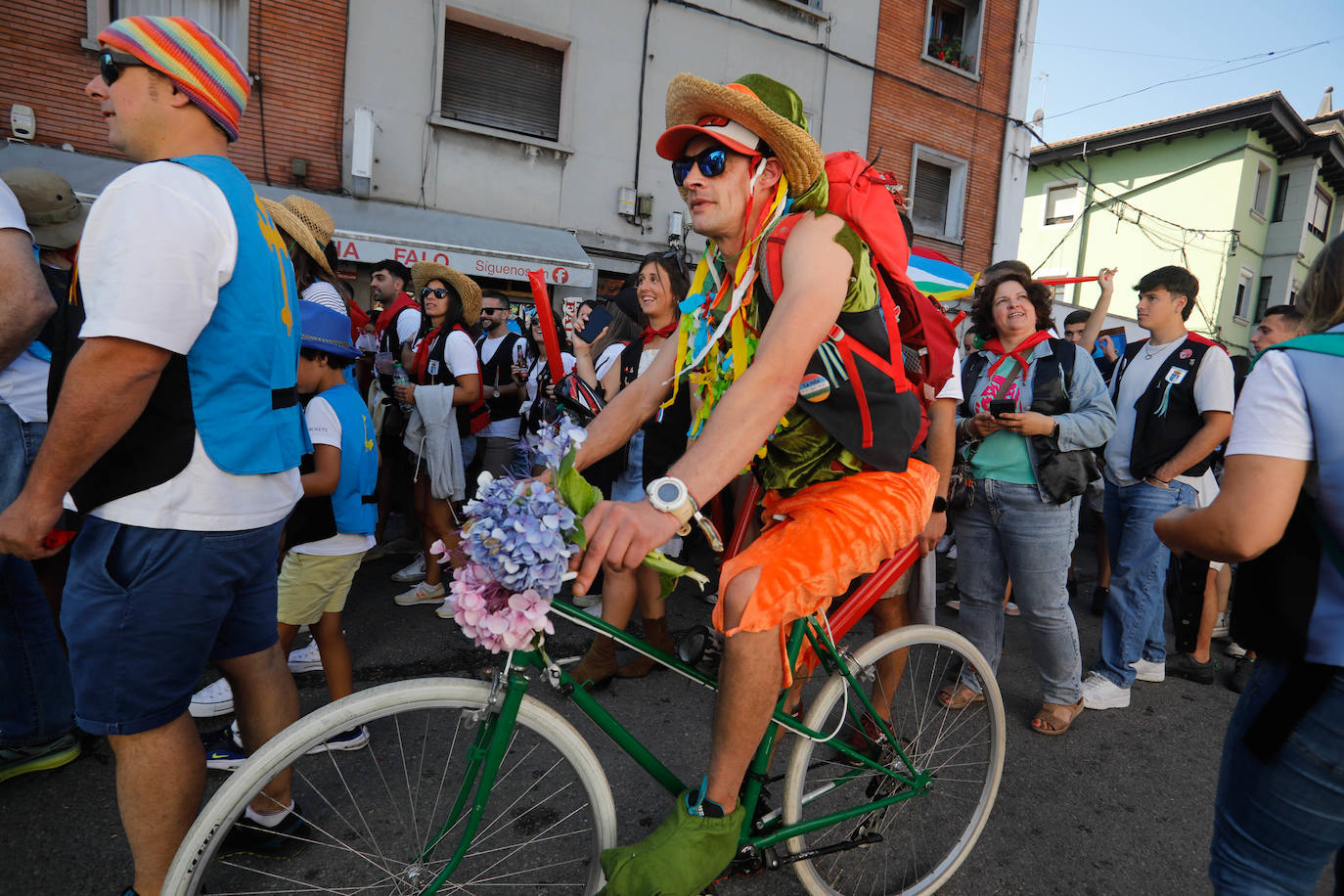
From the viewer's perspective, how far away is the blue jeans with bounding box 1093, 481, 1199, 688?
385 cm

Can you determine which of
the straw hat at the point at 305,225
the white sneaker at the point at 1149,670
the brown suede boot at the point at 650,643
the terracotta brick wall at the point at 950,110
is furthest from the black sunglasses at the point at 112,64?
the terracotta brick wall at the point at 950,110

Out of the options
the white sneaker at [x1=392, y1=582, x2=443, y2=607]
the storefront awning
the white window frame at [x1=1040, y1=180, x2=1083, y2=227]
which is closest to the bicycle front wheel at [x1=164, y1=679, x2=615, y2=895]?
the white sneaker at [x1=392, y1=582, x2=443, y2=607]

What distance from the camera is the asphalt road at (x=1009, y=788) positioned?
2.33 meters

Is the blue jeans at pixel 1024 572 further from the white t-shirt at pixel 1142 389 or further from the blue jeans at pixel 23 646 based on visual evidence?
the blue jeans at pixel 23 646

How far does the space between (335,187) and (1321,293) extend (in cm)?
1053

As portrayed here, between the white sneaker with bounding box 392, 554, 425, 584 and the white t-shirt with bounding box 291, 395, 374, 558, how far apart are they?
208 cm

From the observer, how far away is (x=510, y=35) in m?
10.7

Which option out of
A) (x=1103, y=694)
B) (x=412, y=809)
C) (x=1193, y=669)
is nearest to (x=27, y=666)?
(x=412, y=809)

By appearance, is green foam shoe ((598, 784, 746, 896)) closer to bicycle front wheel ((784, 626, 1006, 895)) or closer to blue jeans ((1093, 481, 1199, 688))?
bicycle front wheel ((784, 626, 1006, 895))

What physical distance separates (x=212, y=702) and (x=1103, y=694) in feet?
13.8

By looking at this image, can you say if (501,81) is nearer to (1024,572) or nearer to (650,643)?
(650,643)

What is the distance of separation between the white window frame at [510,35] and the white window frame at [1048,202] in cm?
1715

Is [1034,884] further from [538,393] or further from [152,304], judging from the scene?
[538,393]

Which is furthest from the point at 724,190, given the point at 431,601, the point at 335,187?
the point at 335,187
